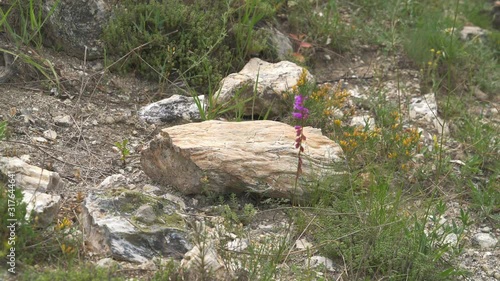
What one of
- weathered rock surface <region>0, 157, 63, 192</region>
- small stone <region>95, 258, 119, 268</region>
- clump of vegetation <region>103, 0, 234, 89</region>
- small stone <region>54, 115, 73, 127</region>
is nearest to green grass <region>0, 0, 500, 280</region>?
clump of vegetation <region>103, 0, 234, 89</region>

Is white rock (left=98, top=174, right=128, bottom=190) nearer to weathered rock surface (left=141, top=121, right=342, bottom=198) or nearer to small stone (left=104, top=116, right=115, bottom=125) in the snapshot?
weathered rock surface (left=141, top=121, right=342, bottom=198)

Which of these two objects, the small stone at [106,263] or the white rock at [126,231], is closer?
the small stone at [106,263]

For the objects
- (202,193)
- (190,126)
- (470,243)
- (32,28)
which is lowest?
(470,243)

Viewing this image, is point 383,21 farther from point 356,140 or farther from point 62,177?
point 62,177

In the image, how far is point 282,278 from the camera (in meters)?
3.98

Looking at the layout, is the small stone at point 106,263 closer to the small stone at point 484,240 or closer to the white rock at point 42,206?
the white rock at point 42,206

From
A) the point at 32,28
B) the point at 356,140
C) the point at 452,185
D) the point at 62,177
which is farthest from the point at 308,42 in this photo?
the point at 62,177

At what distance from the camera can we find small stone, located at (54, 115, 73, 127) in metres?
5.13

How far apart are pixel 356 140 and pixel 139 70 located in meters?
1.91

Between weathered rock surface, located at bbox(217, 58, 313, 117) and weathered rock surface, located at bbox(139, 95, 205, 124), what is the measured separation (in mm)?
235

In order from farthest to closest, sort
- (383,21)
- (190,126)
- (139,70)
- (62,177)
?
(383,21) < (139,70) < (190,126) < (62,177)

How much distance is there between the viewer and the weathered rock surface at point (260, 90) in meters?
5.64

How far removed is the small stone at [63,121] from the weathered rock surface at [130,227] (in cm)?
111

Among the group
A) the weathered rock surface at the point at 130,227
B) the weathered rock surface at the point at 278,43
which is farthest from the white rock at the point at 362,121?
the weathered rock surface at the point at 130,227
